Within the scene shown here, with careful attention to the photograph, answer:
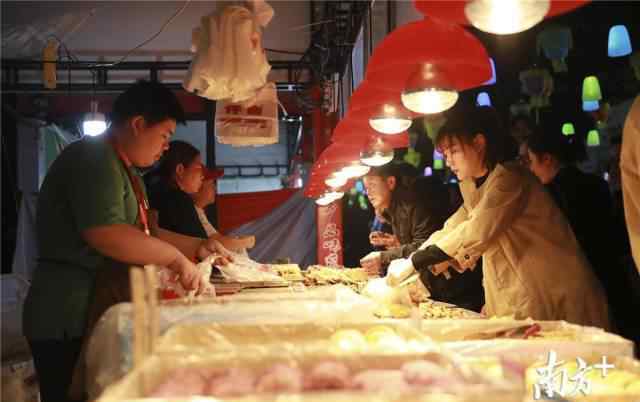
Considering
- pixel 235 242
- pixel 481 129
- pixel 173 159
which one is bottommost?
pixel 235 242

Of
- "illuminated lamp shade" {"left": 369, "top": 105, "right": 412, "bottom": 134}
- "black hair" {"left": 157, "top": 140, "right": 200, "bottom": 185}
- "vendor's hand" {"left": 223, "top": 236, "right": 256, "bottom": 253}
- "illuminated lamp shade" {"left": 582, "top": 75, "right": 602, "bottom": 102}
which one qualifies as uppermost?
"illuminated lamp shade" {"left": 582, "top": 75, "right": 602, "bottom": 102}

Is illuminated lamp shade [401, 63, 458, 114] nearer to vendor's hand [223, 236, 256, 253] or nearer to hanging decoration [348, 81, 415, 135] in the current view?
hanging decoration [348, 81, 415, 135]

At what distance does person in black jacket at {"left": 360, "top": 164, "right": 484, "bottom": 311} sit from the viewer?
20.8 ft

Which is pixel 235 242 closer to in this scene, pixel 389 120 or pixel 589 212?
pixel 389 120

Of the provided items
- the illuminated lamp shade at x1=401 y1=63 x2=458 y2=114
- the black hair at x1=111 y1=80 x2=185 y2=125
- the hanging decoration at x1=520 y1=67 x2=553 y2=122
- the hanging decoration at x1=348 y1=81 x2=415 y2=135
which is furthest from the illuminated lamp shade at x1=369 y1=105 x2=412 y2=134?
the hanging decoration at x1=520 y1=67 x2=553 y2=122

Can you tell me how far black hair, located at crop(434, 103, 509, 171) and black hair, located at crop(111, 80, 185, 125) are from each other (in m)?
1.93

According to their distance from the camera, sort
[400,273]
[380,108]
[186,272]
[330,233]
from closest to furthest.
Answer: [186,272] → [380,108] → [400,273] → [330,233]

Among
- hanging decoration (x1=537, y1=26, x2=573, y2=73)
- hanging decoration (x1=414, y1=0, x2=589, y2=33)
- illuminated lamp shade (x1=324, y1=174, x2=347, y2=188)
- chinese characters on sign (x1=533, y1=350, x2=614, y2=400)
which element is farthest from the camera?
hanging decoration (x1=537, y1=26, x2=573, y2=73)

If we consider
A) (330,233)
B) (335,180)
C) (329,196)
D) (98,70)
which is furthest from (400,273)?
(98,70)

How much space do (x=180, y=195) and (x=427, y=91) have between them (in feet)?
9.85

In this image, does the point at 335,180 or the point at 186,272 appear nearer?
the point at 186,272

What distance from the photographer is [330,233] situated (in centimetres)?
1159

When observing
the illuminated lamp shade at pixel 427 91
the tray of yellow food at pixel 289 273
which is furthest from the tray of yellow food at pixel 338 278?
the illuminated lamp shade at pixel 427 91

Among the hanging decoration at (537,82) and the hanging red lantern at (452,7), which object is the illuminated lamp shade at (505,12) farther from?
the hanging decoration at (537,82)
